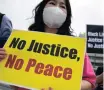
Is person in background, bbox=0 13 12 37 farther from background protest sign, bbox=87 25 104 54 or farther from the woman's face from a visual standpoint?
background protest sign, bbox=87 25 104 54

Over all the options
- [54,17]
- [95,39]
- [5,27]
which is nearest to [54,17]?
[54,17]

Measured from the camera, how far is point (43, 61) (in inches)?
58.1

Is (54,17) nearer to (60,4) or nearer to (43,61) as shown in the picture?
(60,4)

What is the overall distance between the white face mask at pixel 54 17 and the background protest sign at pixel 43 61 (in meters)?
0.13

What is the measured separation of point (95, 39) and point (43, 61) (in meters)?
5.27

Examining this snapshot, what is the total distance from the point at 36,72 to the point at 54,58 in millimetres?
111

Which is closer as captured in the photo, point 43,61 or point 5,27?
point 43,61

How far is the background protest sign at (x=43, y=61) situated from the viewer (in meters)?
1.43

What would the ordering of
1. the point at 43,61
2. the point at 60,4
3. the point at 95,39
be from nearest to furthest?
the point at 43,61, the point at 60,4, the point at 95,39

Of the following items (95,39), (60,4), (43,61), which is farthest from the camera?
(95,39)

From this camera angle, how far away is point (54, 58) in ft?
4.86

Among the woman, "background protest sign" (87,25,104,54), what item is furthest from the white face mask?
"background protest sign" (87,25,104,54)

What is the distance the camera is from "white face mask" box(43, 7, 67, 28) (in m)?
1.64

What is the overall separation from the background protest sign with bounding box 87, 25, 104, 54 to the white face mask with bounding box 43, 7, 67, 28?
490cm
